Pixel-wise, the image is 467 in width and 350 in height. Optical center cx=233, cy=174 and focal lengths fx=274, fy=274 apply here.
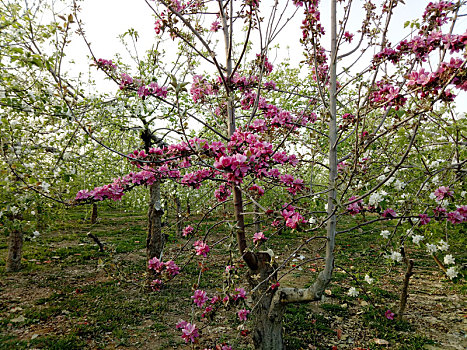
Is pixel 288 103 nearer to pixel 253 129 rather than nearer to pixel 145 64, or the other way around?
pixel 145 64

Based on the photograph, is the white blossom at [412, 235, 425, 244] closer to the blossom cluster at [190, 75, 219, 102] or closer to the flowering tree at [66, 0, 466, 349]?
the flowering tree at [66, 0, 466, 349]

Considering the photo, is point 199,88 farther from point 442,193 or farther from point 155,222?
point 155,222

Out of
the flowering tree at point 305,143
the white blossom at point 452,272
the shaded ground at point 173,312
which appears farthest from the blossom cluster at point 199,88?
the white blossom at point 452,272

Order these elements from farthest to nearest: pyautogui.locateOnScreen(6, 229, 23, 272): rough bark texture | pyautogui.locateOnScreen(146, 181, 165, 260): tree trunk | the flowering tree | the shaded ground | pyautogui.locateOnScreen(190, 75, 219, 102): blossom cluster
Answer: pyautogui.locateOnScreen(6, 229, 23, 272): rough bark texture < pyautogui.locateOnScreen(146, 181, 165, 260): tree trunk < the shaded ground < pyautogui.locateOnScreen(190, 75, 219, 102): blossom cluster < the flowering tree

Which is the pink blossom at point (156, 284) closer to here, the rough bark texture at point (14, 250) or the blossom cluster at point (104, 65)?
the blossom cluster at point (104, 65)

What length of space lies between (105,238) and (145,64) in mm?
6207

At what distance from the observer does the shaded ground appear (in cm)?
375

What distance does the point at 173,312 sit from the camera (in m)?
4.77

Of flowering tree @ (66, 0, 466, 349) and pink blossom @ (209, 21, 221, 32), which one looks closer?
flowering tree @ (66, 0, 466, 349)

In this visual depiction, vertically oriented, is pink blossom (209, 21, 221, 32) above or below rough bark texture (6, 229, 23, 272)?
above

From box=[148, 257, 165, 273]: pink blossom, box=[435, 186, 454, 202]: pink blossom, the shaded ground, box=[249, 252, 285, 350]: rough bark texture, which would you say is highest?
box=[435, 186, 454, 202]: pink blossom

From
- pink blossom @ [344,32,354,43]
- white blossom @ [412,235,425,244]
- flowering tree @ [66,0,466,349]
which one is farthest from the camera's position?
white blossom @ [412,235,425,244]

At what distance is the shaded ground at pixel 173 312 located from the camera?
12.3ft

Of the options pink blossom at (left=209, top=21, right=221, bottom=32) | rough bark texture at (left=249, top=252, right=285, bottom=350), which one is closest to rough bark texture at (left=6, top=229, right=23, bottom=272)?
rough bark texture at (left=249, top=252, right=285, bottom=350)
